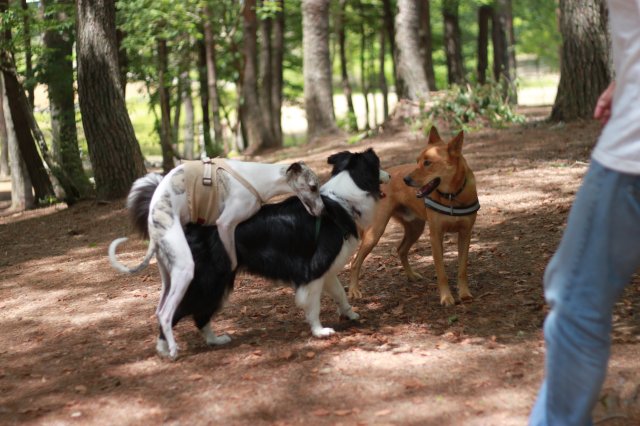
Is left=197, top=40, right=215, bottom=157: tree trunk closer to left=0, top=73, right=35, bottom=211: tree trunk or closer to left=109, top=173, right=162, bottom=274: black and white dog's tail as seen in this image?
left=0, top=73, right=35, bottom=211: tree trunk

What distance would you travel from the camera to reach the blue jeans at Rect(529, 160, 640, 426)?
281cm

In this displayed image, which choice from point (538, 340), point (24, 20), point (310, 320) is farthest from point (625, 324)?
point (24, 20)

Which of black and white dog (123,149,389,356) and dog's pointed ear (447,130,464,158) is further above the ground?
dog's pointed ear (447,130,464,158)

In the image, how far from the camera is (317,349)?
568cm

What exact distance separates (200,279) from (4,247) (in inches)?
300

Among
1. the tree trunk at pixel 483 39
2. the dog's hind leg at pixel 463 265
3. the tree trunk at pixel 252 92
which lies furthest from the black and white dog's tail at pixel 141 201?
the tree trunk at pixel 483 39

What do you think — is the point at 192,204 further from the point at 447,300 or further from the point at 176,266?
the point at 447,300

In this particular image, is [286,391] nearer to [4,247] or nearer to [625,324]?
[625,324]

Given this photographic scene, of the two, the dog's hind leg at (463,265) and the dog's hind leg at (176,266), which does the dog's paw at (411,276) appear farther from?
the dog's hind leg at (176,266)

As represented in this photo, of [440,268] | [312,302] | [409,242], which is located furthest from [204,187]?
[409,242]

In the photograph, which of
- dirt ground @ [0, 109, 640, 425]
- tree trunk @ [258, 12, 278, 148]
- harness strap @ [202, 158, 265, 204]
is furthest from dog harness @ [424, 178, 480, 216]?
tree trunk @ [258, 12, 278, 148]

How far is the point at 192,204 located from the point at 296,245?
2.85 feet

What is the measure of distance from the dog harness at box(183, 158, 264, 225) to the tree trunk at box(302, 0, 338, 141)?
40.8 feet

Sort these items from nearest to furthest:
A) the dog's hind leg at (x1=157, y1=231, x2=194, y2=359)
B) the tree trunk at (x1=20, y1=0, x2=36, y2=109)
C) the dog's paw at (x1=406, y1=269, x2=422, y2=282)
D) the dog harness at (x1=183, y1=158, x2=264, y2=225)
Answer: the dog's hind leg at (x1=157, y1=231, x2=194, y2=359), the dog harness at (x1=183, y1=158, x2=264, y2=225), the dog's paw at (x1=406, y1=269, x2=422, y2=282), the tree trunk at (x1=20, y1=0, x2=36, y2=109)
